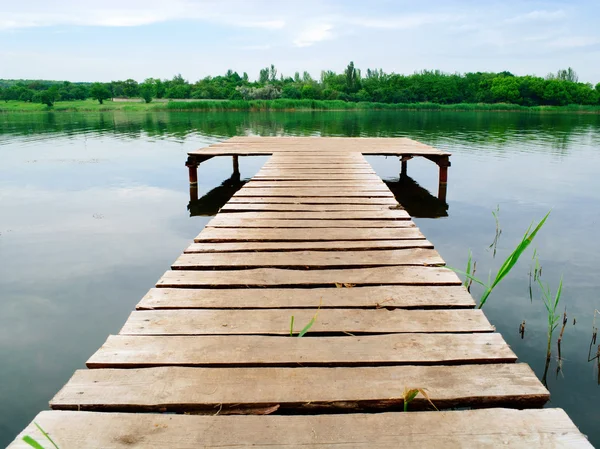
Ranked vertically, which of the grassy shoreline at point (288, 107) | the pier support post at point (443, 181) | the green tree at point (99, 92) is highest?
the green tree at point (99, 92)

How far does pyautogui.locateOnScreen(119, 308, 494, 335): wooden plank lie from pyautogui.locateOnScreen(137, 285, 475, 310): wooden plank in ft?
0.23

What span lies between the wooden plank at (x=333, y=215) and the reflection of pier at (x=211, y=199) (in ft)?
12.9

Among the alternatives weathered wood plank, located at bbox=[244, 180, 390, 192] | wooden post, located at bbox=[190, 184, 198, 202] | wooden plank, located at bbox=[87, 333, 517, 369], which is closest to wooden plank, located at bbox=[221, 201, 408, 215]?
weathered wood plank, located at bbox=[244, 180, 390, 192]

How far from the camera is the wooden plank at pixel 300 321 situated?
233cm

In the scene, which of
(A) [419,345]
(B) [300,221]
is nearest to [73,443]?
(A) [419,345]

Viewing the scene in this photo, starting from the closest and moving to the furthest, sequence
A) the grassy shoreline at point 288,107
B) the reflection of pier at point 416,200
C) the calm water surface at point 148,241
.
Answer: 1. the calm water surface at point 148,241
2. the reflection of pier at point 416,200
3. the grassy shoreline at point 288,107

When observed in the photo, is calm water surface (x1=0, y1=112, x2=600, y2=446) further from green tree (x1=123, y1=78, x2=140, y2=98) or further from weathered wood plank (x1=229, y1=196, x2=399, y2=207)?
green tree (x1=123, y1=78, x2=140, y2=98)

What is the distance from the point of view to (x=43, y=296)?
15.7 ft

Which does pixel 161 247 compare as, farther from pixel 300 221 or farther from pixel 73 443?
pixel 73 443

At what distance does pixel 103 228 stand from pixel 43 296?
2.84 metres

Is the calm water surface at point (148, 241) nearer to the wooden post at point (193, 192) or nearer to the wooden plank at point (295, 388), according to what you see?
the wooden post at point (193, 192)

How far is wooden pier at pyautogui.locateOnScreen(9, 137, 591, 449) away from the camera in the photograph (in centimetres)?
161

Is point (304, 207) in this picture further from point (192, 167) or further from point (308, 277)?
point (192, 167)

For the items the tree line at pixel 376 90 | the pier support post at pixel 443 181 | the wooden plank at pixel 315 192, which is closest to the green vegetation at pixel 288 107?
the tree line at pixel 376 90
